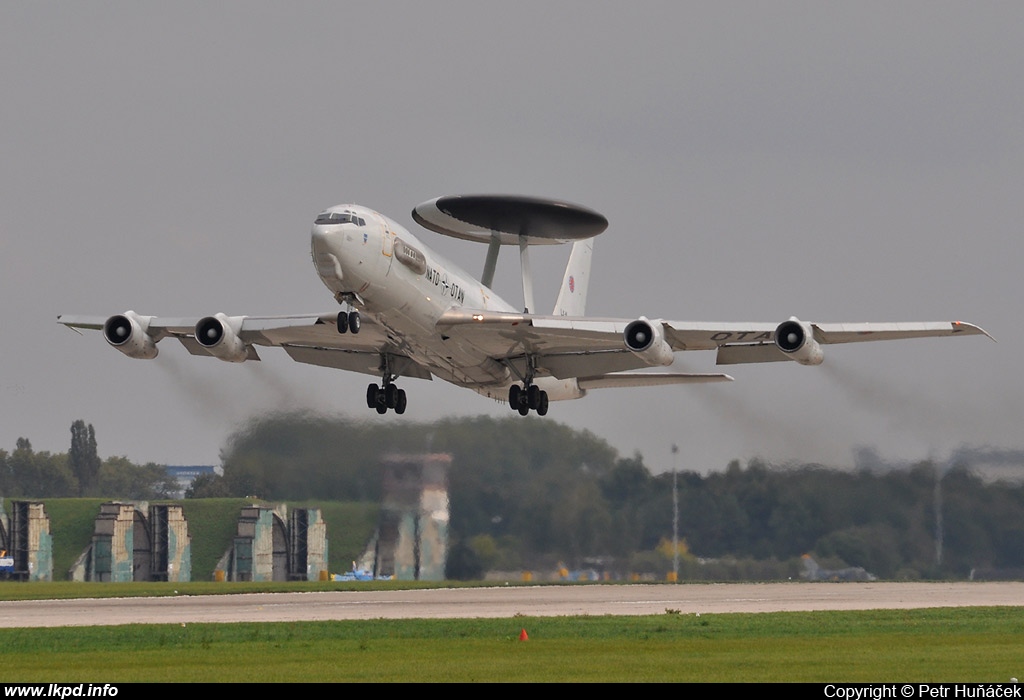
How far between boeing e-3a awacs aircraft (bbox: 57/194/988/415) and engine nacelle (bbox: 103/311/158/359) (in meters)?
0.04

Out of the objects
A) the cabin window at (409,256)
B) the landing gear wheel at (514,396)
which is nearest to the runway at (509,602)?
the landing gear wheel at (514,396)

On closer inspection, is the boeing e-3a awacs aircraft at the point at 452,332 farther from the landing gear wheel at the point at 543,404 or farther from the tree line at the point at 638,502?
the tree line at the point at 638,502

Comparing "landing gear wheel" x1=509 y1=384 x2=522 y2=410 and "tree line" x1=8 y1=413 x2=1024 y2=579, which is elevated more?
"landing gear wheel" x1=509 y1=384 x2=522 y2=410

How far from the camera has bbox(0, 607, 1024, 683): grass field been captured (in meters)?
25.7

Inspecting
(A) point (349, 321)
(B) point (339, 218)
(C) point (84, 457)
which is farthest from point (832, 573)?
(C) point (84, 457)

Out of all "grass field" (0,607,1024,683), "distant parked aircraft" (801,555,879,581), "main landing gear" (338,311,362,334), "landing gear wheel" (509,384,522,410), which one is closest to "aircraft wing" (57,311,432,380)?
"main landing gear" (338,311,362,334)

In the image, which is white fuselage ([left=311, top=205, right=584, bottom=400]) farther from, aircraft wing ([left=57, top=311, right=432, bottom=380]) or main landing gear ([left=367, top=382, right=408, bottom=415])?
main landing gear ([left=367, top=382, right=408, bottom=415])

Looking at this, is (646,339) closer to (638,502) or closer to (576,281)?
(638,502)

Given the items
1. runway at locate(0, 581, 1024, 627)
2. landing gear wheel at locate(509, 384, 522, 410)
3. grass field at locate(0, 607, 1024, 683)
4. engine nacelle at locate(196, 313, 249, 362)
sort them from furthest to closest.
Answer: landing gear wheel at locate(509, 384, 522, 410) < engine nacelle at locate(196, 313, 249, 362) < runway at locate(0, 581, 1024, 627) < grass field at locate(0, 607, 1024, 683)

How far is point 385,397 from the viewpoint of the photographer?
49.5 meters

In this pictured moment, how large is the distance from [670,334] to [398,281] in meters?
8.97

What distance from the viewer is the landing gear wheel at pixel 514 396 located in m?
49.1

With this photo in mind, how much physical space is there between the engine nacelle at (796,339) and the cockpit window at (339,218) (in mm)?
12420
